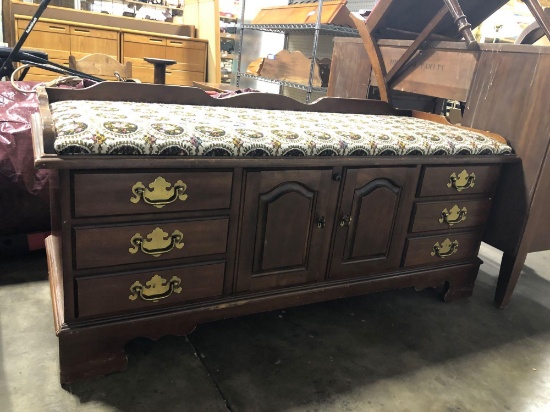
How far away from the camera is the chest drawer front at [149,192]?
40.3 inches

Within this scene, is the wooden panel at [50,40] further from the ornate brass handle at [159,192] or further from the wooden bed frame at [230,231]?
the ornate brass handle at [159,192]

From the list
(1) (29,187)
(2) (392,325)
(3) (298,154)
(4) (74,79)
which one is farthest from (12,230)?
(2) (392,325)

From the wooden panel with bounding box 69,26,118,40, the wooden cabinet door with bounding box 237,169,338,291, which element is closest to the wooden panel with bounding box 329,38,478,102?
the wooden cabinet door with bounding box 237,169,338,291

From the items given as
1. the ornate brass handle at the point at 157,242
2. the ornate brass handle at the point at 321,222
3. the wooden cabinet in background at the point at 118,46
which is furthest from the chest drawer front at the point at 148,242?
the wooden cabinet in background at the point at 118,46

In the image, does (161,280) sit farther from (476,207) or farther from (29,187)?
→ (476,207)

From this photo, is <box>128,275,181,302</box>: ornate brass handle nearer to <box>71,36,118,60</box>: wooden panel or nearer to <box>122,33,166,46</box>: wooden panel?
<box>71,36,118,60</box>: wooden panel

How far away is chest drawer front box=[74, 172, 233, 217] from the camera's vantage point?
1023 millimetres

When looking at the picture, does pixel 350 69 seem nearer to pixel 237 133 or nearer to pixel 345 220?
pixel 345 220

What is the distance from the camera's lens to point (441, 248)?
5.44 ft

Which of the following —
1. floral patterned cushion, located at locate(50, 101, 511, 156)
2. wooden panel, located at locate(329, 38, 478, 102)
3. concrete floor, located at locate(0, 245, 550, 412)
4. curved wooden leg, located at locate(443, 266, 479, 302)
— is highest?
wooden panel, located at locate(329, 38, 478, 102)

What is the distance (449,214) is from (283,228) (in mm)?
675

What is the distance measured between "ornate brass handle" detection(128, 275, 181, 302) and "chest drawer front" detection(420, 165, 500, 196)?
87 cm

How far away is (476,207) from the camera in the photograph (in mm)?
1655

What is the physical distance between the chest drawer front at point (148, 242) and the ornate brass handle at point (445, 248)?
2.79 feet
